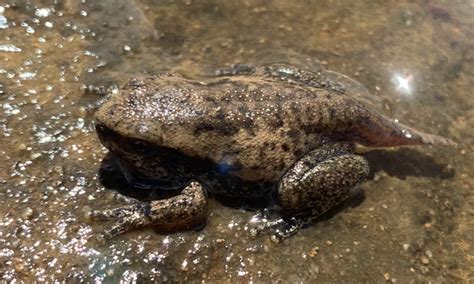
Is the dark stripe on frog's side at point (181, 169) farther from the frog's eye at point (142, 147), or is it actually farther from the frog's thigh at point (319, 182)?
the frog's thigh at point (319, 182)

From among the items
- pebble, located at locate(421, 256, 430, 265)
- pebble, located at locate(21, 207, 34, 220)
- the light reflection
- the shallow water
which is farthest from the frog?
the light reflection

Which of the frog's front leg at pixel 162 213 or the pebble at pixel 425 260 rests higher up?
the frog's front leg at pixel 162 213

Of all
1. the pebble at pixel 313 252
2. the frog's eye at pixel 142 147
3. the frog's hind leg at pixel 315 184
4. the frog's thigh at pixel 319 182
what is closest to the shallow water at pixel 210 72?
the pebble at pixel 313 252

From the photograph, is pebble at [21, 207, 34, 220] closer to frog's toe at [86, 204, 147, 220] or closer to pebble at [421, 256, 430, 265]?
frog's toe at [86, 204, 147, 220]

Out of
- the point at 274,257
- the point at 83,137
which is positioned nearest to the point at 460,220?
the point at 274,257

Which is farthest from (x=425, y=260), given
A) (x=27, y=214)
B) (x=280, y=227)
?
(x=27, y=214)

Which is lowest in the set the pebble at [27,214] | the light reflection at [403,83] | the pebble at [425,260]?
the pebble at [425,260]

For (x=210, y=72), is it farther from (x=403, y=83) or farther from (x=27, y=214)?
(x=27, y=214)
